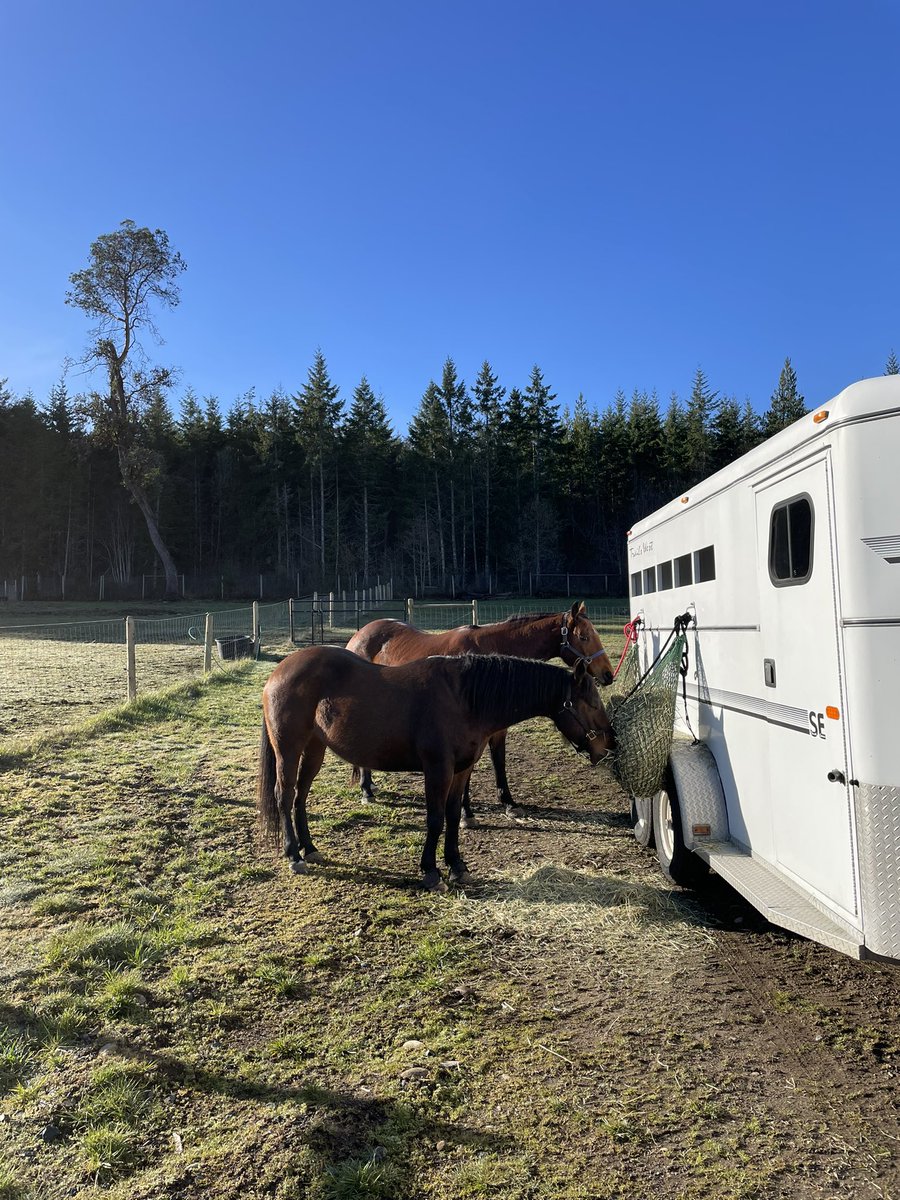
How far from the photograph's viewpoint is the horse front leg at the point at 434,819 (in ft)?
14.6

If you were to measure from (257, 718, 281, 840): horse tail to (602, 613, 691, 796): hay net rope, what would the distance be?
7.90 ft

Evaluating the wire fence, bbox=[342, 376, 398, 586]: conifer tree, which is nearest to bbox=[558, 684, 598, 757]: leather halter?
the wire fence

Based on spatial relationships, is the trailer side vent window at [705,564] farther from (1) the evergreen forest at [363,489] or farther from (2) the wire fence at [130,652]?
(1) the evergreen forest at [363,489]

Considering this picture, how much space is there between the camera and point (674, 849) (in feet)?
14.0

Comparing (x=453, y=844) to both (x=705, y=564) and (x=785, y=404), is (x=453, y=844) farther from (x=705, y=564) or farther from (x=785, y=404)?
(x=785, y=404)

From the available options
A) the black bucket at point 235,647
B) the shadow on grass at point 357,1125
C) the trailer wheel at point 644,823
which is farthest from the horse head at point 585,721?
the black bucket at point 235,647

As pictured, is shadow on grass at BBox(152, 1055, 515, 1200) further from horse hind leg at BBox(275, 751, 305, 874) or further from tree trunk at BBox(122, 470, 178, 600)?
tree trunk at BBox(122, 470, 178, 600)

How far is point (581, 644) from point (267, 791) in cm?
307

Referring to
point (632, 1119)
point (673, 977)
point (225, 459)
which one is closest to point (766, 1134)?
point (632, 1119)

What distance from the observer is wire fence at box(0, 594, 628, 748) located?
9672 mm

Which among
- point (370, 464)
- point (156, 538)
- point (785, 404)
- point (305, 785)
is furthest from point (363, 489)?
point (305, 785)

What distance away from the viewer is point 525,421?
157 feet

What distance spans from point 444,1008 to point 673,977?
1127mm

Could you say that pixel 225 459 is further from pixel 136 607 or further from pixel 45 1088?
pixel 45 1088
